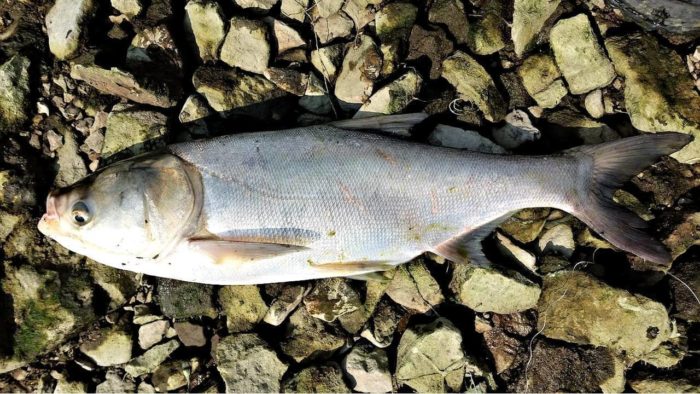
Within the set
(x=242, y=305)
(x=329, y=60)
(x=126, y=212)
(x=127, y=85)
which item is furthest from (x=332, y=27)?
→ (x=242, y=305)

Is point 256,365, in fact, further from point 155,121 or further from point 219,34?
point 219,34

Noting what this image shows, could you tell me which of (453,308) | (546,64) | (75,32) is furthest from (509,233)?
(75,32)

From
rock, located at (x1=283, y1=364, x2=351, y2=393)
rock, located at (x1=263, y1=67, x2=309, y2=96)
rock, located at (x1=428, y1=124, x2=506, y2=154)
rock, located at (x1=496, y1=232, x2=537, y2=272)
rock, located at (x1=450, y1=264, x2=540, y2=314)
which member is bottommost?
rock, located at (x1=283, y1=364, x2=351, y2=393)

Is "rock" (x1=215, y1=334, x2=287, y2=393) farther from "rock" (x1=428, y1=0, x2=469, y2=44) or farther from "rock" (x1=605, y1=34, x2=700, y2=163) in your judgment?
"rock" (x1=605, y1=34, x2=700, y2=163)

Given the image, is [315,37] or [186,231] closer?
[186,231]

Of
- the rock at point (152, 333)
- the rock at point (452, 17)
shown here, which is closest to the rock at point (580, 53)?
the rock at point (452, 17)

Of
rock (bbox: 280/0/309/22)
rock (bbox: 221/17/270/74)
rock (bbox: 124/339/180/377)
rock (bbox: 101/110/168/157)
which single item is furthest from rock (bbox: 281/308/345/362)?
rock (bbox: 280/0/309/22)
